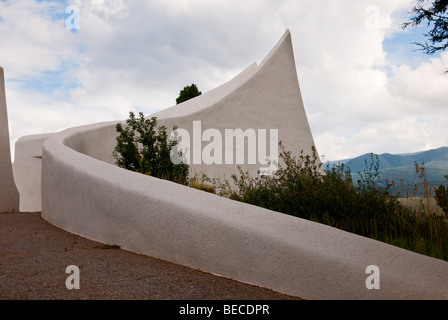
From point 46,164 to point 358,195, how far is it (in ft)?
15.5

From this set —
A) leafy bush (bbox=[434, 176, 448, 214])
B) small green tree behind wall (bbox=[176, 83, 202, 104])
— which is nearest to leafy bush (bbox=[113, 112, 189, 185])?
leafy bush (bbox=[434, 176, 448, 214])

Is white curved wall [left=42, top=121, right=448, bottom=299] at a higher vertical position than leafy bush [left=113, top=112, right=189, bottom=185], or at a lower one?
lower

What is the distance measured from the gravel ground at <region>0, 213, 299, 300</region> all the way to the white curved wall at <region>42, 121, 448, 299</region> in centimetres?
14

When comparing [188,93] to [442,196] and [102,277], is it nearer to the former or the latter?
[442,196]

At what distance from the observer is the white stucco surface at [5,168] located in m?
7.69

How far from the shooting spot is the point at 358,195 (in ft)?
15.6

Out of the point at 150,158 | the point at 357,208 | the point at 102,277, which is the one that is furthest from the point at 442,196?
the point at 150,158

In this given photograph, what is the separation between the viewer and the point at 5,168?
782cm

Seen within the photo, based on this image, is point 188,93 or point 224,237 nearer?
point 224,237

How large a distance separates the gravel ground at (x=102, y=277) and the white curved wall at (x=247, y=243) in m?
0.14

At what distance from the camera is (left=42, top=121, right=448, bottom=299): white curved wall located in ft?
9.63

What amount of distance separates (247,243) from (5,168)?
681 centimetres

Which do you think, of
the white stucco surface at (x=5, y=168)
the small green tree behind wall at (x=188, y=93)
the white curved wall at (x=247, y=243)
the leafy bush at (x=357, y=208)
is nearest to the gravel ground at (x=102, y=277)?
the white curved wall at (x=247, y=243)

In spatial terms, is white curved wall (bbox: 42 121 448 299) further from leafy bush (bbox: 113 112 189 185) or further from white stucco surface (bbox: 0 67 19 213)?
white stucco surface (bbox: 0 67 19 213)
